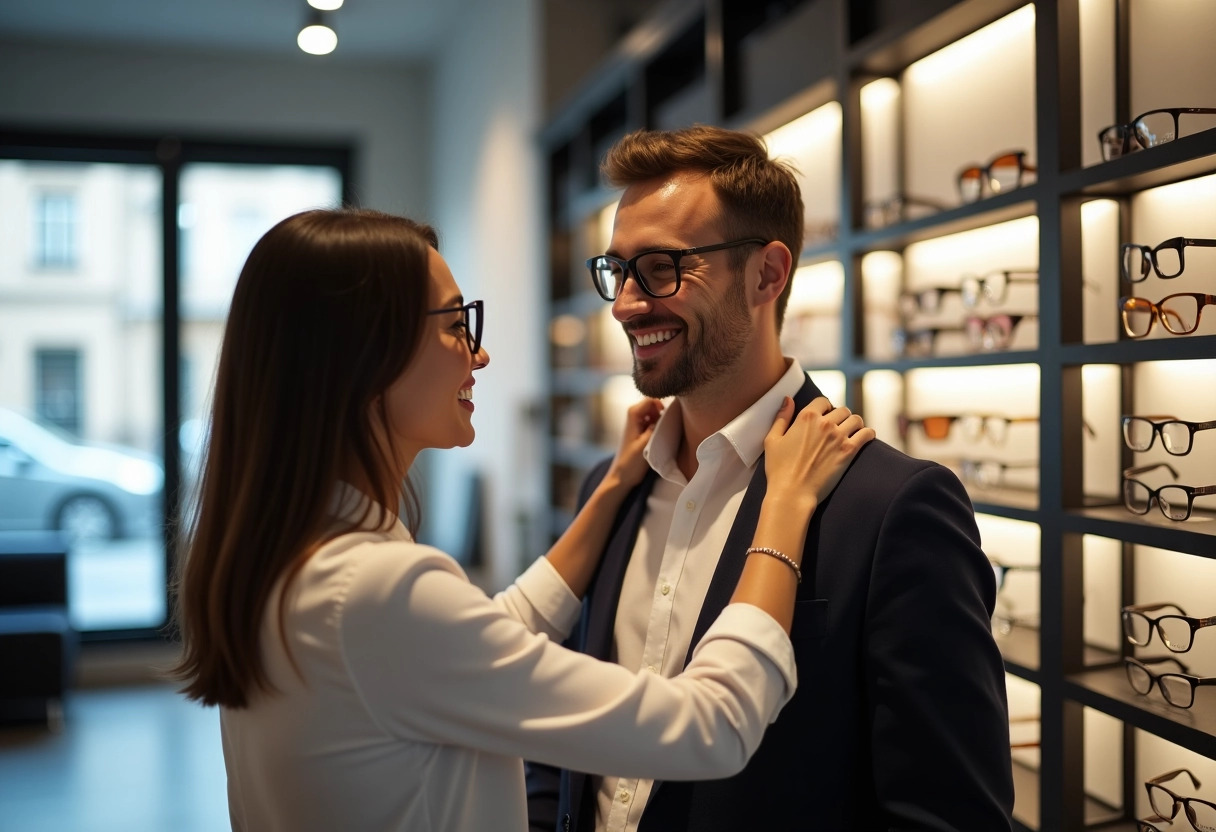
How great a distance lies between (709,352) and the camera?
1.66 m

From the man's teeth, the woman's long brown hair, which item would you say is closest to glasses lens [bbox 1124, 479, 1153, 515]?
the man's teeth

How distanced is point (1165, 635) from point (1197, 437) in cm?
35

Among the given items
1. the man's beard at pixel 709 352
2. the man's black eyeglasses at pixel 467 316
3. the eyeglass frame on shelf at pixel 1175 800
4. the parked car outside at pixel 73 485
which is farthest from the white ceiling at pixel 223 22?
the eyeglass frame on shelf at pixel 1175 800

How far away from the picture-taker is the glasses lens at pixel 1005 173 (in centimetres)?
203

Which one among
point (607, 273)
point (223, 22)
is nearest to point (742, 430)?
point (607, 273)

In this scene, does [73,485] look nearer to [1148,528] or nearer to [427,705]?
[427,705]

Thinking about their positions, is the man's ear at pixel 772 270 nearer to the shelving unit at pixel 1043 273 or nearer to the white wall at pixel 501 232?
the shelving unit at pixel 1043 273

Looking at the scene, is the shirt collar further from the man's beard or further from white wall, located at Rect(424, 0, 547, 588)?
white wall, located at Rect(424, 0, 547, 588)

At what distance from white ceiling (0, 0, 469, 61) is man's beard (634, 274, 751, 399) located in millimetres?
5048

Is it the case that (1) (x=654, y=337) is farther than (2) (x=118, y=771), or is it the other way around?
(2) (x=118, y=771)

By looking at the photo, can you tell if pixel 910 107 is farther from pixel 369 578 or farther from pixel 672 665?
pixel 369 578

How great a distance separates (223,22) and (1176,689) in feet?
21.7

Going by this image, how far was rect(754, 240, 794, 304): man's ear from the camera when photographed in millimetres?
1710

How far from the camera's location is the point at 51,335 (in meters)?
6.81
